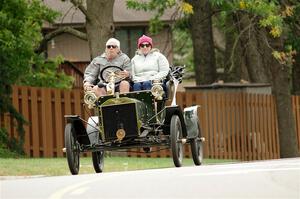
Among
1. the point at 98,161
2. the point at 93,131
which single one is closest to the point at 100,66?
the point at 93,131

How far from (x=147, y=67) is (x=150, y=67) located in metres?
0.06

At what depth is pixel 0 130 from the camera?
25156mm

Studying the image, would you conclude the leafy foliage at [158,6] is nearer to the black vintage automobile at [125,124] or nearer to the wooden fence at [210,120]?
the wooden fence at [210,120]

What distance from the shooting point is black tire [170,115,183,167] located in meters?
17.5

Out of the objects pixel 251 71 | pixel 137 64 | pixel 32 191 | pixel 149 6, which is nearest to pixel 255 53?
pixel 251 71

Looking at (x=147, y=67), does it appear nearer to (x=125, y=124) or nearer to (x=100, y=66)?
(x=100, y=66)

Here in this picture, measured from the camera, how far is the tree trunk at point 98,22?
26.0 metres

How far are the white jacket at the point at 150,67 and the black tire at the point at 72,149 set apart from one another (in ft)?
5.28

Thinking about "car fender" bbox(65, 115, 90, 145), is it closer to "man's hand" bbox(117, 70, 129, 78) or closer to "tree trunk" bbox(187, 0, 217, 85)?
"man's hand" bbox(117, 70, 129, 78)

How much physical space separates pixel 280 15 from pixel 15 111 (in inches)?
284

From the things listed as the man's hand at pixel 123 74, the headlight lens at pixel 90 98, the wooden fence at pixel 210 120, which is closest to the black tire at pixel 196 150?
the man's hand at pixel 123 74

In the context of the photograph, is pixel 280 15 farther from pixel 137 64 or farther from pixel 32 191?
pixel 32 191

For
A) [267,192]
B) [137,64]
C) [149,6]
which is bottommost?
[267,192]

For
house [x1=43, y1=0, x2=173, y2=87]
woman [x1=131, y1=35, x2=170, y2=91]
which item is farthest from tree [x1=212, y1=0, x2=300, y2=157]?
house [x1=43, y1=0, x2=173, y2=87]
